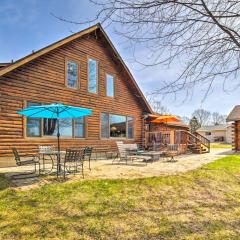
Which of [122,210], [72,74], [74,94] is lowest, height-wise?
[122,210]

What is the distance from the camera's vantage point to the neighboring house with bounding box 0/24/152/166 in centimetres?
970

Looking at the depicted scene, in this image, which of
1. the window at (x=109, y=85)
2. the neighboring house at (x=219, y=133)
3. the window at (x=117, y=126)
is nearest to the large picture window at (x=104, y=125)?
the window at (x=117, y=126)

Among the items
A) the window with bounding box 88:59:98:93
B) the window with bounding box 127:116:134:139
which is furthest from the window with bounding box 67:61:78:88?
the window with bounding box 127:116:134:139

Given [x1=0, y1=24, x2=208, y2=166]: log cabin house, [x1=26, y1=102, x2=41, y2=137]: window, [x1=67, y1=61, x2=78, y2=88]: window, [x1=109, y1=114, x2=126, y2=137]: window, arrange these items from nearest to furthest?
1. [x1=0, y1=24, x2=208, y2=166]: log cabin house
2. [x1=26, y1=102, x2=41, y2=137]: window
3. [x1=67, y1=61, x2=78, y2=88]: window
4. [x1=109, y1=114, x2=126, y2=137]: window

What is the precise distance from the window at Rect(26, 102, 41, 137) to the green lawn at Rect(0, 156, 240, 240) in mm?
3612

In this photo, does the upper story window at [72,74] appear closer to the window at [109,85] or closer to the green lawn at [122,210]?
the window at [109,85]

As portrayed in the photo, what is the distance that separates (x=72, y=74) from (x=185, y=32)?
8780mm

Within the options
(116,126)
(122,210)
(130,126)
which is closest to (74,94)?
(116,126)

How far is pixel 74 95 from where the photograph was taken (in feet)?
40.2

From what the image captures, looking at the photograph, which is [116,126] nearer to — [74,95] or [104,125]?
[104,125]

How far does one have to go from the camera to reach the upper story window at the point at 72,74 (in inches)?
478

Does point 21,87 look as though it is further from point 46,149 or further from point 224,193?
point 224,193

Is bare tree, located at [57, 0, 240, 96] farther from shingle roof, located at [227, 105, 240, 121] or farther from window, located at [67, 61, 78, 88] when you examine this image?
shingle roof, located at [227, 105, 240, 121]

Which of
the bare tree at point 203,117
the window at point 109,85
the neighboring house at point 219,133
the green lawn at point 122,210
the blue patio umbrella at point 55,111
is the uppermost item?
the bare tree at point 203,117
